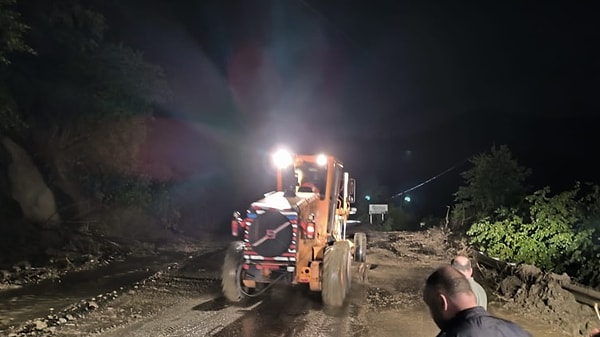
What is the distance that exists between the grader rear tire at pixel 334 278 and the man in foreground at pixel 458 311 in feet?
25.1

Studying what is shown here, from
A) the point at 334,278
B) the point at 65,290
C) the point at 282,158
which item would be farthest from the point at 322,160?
the point at 65,290

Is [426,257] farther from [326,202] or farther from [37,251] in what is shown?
[37,251]

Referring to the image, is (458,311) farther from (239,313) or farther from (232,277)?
(232,277)

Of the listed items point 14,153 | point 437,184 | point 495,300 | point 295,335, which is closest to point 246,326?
point 295,335

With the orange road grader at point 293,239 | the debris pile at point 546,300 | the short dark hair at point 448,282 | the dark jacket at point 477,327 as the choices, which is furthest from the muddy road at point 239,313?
the dark jacket at point 477,327

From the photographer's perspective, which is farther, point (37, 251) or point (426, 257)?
point (426, 257)

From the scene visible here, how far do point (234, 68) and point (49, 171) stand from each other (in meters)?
23.2

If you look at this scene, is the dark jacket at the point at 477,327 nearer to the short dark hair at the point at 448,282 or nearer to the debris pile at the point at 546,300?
the short dark hair at the point at 448,282

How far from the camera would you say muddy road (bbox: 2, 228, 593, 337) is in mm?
8500

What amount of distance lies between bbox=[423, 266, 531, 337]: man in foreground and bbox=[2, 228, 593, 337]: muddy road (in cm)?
612

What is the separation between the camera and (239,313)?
986 centimetres

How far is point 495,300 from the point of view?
36.6ft

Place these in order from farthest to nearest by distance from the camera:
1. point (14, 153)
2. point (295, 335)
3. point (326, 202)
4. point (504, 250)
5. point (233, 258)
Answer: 1. point (14, 153)
2. point (504, 250)
3. point (326, 202)
4. point (233, 258)
5. point (295, 335)

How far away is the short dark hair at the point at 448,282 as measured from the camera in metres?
2.66
